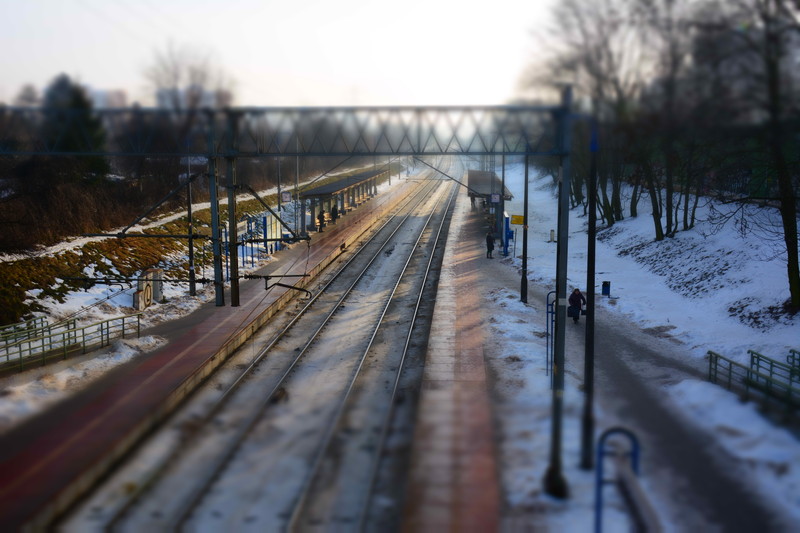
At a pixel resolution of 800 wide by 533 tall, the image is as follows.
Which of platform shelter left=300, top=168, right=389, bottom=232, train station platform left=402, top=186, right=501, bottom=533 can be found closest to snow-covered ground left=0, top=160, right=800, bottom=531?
train station platform left=402, top=186, right=501, bottom=533

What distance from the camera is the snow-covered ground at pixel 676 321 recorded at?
947 cm

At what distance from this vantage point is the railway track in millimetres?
8297

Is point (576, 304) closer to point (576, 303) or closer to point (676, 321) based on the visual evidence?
point (576, 303)

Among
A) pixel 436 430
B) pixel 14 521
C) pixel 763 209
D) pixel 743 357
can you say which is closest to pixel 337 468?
pixel 436 430

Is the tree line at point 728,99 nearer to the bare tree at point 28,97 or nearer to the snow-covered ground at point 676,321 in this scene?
the snow-covered ground at point 676,321

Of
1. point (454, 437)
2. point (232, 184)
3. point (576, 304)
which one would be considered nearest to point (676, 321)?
point (576, 304)

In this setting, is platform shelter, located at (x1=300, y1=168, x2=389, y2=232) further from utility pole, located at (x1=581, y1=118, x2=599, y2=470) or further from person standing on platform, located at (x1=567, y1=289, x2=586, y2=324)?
utility pole, located at (x1=581, y1=118, x2=599, y2=470)

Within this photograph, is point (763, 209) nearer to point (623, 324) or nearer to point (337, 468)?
point (623, 324)

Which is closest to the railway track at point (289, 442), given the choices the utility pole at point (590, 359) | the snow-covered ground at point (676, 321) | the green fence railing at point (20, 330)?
the snow-covered ground at point (676, 321)

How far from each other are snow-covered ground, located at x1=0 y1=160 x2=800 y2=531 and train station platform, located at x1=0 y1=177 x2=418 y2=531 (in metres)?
0.77

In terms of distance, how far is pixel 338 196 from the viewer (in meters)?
50.5

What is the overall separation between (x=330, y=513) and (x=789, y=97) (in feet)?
39.4

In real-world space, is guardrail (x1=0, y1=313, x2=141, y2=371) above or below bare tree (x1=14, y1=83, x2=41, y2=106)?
below

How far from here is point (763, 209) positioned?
2670 centimetres
